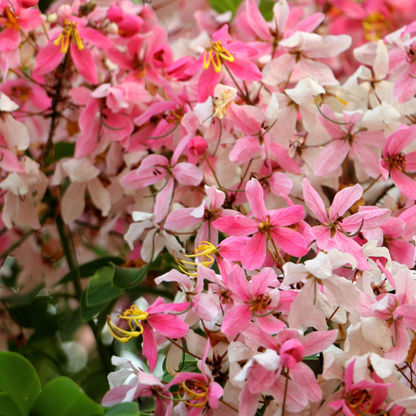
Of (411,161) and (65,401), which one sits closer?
(65,401)

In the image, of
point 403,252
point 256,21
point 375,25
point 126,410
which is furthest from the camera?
point 375,25

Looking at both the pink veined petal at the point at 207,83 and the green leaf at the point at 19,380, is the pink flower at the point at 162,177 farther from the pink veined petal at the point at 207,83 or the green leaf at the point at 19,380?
the green leaf at the point at 19,380

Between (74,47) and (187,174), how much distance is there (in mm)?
155

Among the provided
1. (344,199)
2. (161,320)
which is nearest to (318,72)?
(344,199)

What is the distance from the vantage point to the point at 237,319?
1.01ft

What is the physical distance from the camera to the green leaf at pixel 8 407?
29 cm

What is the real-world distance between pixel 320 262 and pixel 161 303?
0.34 ft

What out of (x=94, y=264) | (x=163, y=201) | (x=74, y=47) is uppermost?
(x=74, y=47)

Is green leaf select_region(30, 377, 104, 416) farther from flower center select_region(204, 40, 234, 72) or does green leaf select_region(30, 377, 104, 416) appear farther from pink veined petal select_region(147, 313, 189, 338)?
flower center select_region(204, 40, 234, 72)

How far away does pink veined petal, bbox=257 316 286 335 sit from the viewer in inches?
11.8

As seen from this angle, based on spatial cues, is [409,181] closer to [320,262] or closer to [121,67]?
[320,262]

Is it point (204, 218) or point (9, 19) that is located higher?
point (9, 19)

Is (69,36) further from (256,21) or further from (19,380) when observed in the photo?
(19,380)

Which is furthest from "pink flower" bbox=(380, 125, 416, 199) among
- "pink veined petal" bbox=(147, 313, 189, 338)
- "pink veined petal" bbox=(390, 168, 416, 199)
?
"pink veined petal" bbox=(147, 313, 189, 338)
